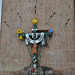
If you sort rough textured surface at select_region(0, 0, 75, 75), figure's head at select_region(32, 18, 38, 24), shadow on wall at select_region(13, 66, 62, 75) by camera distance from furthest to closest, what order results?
figure's head at select_region(32, 18, 38, 24) → rough textured surface at select_region(0, 0, 75, 75) → shadow on wall at select_region(13, 66, 62, 75)

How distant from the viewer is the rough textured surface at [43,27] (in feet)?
34.4

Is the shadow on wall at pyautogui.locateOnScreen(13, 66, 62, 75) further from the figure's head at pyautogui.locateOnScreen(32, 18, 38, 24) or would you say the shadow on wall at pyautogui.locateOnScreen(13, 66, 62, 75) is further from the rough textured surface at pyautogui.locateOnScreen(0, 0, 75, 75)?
the figure's head at pyautogui.locateOnScreen(32, 18, 38, 24)

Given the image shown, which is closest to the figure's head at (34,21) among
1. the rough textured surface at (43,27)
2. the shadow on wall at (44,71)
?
the rough textured surface at (43,27)

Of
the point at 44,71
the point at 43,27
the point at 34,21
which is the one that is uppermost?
the point at 34,21

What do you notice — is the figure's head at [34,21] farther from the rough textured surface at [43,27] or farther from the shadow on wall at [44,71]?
the shadow on wall at [44,71]

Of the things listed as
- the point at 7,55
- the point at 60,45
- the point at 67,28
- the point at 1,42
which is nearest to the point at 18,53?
the point at 7,55

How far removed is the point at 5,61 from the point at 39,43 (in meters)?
2.82

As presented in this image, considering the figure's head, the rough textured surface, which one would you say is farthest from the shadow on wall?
the figure's head

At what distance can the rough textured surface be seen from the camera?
34.4ft

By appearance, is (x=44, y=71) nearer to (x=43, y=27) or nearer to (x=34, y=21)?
(x=43, y=27)

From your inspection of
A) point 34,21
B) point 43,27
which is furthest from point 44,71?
point 34,21

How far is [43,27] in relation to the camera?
11.0 metres

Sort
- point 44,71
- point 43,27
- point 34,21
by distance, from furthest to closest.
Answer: point 43,27
point 34,21
point 44,71

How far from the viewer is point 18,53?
10.8 metres
